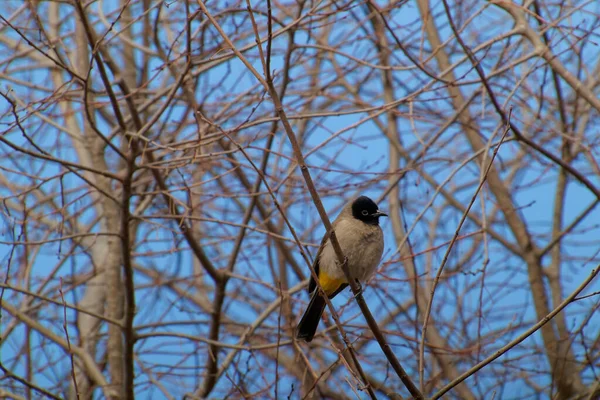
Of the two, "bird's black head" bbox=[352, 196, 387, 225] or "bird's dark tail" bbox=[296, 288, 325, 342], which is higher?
"bird's black head" bbox=[352, 196, 387, 225]

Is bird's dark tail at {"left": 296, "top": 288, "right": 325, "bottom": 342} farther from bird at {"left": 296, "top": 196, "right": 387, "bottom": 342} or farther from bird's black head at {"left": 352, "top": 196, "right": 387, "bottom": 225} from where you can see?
bird's black head at {"left": 352, "top": 196, "right": 387, "bottom": 225}

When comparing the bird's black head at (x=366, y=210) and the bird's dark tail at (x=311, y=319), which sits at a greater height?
the bird's black head at (x=366, y=210)

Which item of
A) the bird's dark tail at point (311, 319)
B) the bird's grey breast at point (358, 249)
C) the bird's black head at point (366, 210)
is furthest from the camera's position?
the bird's black head at point (366, 210)

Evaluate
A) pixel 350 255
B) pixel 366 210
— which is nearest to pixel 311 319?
pixel 350 255

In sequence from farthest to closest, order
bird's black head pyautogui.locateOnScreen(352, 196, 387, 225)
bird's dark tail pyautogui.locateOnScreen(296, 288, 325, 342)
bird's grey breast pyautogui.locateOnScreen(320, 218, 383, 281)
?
bird's black head pyautogui.locateOnScreen(352, 196, 387, 225), bird's grey breast pyautogui.locateOnScreen(320, 218, 383, 281), bird's dark tail pyautogui.locateOnScreen(296, 288, 325, 342)

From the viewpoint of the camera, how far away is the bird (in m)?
5.04

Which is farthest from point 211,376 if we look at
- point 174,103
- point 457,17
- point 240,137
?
point 457,17

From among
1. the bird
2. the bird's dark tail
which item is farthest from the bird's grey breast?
the bird's dark tail

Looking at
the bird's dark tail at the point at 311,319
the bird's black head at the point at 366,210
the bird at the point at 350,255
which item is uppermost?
the bird's black head at the point at 366,210

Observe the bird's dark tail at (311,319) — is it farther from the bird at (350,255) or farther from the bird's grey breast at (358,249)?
the bird's grey breast at (358,249)

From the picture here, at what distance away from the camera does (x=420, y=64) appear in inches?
187

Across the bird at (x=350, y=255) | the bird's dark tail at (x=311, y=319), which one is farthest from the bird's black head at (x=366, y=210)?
Result: the bird's dark tail at (x=311, y=319)

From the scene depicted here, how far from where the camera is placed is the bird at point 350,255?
198 inches

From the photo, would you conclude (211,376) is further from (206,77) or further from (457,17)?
(457,17)
